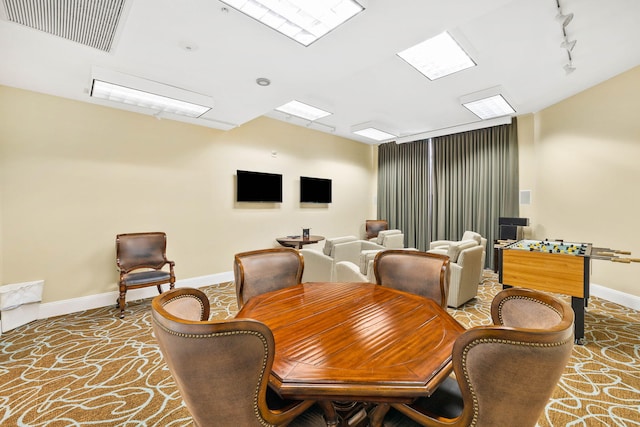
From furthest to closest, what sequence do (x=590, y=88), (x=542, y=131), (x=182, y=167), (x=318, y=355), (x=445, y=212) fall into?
(x=445, y=212)
(x=542, y=131)
(x=182, y=167)
(x=590, y=88)
(x=318, y=355)

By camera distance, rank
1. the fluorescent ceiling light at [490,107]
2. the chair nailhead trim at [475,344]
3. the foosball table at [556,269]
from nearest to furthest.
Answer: the chair nailhead trim at [475,344], the foosball table at [556,269], the fluorescent ceiling light at [490,107]

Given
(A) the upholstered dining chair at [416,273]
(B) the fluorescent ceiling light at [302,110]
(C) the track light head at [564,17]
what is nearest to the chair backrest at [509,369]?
(A) the upholstered dining chair at [416,273]

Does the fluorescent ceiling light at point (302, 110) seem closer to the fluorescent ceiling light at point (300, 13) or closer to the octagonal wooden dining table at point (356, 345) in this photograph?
the fluorescent ceiling light at point (300, 13)

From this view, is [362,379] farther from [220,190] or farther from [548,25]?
[220,190]

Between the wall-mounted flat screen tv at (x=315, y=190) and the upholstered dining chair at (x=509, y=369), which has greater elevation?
the wall-mounted flat screen tv at (x=315, y=190)

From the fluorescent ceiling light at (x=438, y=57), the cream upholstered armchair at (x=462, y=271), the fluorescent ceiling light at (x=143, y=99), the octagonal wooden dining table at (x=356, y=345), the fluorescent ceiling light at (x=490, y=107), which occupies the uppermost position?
the fluorescent ceiling light at (x=438, y=57)

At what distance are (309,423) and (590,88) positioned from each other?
219 inches

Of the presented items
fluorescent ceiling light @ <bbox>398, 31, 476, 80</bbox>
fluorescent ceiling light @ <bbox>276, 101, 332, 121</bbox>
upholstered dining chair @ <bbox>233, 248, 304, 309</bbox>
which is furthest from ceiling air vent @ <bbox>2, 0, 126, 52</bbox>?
fluorescent ceiling light @ <bbox>398, 31, 476, 80</bbox>

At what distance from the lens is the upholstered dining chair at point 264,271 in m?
1.95

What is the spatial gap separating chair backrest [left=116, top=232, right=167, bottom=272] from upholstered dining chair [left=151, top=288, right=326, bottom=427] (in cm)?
328

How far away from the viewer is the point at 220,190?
4.75m

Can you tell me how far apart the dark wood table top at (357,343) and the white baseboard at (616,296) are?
3856mm

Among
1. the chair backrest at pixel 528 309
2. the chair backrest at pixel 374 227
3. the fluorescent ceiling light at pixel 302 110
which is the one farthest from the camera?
the chair backrest at pixel 374 227

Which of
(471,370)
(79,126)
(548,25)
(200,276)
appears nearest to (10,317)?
(200,276)
